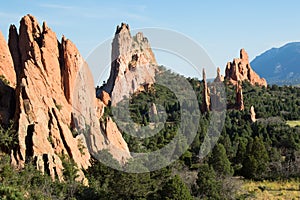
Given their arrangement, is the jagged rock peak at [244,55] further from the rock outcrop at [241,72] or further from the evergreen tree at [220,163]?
the evergreen tree at [220,163]

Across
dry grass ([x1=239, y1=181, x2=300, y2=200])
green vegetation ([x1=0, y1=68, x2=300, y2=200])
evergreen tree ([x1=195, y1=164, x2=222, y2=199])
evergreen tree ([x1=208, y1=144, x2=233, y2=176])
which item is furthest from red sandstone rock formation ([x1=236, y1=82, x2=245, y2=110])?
evergreen tree ([x1=195, y1=164, x2=222, y2=199])

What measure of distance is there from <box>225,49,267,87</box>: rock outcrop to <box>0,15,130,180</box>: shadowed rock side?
196ft

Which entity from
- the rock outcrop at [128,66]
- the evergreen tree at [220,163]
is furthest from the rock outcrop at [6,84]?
the rock outcrop at [128,66]

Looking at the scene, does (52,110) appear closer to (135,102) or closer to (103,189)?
(103,189)

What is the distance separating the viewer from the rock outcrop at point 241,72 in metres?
96.6

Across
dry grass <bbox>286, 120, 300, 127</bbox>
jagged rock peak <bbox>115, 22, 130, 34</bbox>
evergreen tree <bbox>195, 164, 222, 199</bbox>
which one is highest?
jagged rock peak <bbox>115, 22, 130, 34</bbox>

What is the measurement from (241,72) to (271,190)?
68925 mm

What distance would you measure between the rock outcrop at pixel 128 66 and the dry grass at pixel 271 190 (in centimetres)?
3806

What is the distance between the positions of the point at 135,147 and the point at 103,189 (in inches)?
599

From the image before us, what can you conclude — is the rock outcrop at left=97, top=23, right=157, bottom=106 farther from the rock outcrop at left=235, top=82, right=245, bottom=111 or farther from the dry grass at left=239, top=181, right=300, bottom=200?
the dry grass at left=239, top=181, right=300, bottom=200

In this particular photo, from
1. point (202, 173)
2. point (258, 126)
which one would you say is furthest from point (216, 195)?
point (258, 126)

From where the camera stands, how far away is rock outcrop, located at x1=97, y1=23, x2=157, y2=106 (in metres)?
79.4

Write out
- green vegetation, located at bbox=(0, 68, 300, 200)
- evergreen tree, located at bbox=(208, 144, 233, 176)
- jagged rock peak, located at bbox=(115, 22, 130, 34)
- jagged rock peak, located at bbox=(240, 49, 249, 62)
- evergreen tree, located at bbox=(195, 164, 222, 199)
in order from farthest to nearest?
jagged rock peak, located at bbox=(240, 49, 249, 62)
jagged rock peak, located at bbox=(115, 22, 130, 34)
evergreen tree, located at bbox=(208, 144, 233, 176)
evergreen tree, located at bbox=(195, 164, 222, 199)
green vegetation, located at bbox=(0, 68, 300, 200)

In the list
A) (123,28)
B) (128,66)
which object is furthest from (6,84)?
(123,28)
